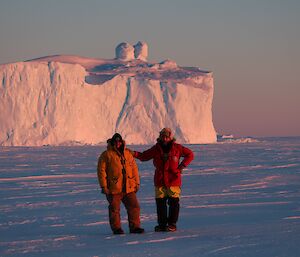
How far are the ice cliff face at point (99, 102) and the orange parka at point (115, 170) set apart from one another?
4738 cm

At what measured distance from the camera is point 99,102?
190 ft

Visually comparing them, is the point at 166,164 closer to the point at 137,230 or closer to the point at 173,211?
the point at 173,211

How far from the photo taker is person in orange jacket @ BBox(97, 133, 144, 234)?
5.38m

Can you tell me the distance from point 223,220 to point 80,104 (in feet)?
163

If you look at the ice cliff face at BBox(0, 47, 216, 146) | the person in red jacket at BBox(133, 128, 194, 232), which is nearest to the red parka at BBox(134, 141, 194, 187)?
the person in red jacket at BBox(133, 128, 194, 232)

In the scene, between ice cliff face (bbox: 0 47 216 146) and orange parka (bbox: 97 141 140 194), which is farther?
ice cliff face (bbox: 0 47 216 146)

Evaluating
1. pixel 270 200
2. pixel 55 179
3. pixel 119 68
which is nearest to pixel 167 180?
pixel 270 200

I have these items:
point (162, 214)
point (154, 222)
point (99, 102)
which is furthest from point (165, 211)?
point (99, 102)

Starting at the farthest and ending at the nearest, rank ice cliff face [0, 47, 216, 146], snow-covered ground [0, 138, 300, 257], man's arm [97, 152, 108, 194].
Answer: ice cliff face [0, 47, 216, 146]
man's arm [97, 152, 108, 194]
snow-covered ground [0, 138, 300, 257]

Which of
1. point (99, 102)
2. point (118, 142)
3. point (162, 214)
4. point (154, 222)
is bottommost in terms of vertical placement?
point (154, 222)

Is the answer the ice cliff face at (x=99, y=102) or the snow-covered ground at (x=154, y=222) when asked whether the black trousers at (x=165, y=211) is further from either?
the ice cliff face at (x=99, y=102)

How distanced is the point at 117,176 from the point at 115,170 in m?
0.05

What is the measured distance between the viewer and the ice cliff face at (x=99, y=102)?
52.6 m

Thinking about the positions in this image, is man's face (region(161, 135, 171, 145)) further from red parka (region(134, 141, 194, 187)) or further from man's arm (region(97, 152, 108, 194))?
man's arm (region(97, 152, 108, 194))
